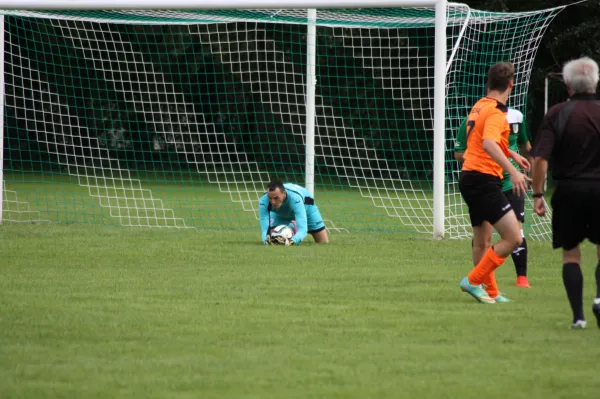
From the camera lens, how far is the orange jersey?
722 cm

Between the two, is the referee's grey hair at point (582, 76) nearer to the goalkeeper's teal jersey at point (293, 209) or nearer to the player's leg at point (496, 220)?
the player's leg at point (496, 220)

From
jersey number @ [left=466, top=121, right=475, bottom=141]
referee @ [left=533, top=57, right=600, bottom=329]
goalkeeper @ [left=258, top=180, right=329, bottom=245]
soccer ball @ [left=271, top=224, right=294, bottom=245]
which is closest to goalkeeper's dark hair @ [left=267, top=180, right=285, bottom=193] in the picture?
goalkeeper @ [left=258, top=180, right=329, bottom=245]

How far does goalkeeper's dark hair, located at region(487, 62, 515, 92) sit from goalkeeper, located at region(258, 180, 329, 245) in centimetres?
457

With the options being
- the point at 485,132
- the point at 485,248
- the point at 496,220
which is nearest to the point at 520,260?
the point at 485,248

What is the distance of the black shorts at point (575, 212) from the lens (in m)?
6.10

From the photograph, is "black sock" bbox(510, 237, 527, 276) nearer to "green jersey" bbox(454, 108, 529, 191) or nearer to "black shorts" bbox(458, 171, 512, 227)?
"green jersey" bbox(454, 108, 529, 191)

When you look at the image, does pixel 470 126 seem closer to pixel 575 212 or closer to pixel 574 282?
pixel 575 212

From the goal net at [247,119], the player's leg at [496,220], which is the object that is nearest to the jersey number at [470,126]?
the player's leg at [496,220]

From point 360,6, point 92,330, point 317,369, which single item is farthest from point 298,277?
point 360,6

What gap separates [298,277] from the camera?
910 centimetres

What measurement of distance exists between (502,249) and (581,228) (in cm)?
120

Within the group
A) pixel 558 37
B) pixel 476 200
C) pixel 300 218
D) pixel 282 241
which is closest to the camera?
pixel 476 200

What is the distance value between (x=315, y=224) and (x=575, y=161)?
250 inches

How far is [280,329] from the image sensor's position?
253 inches
